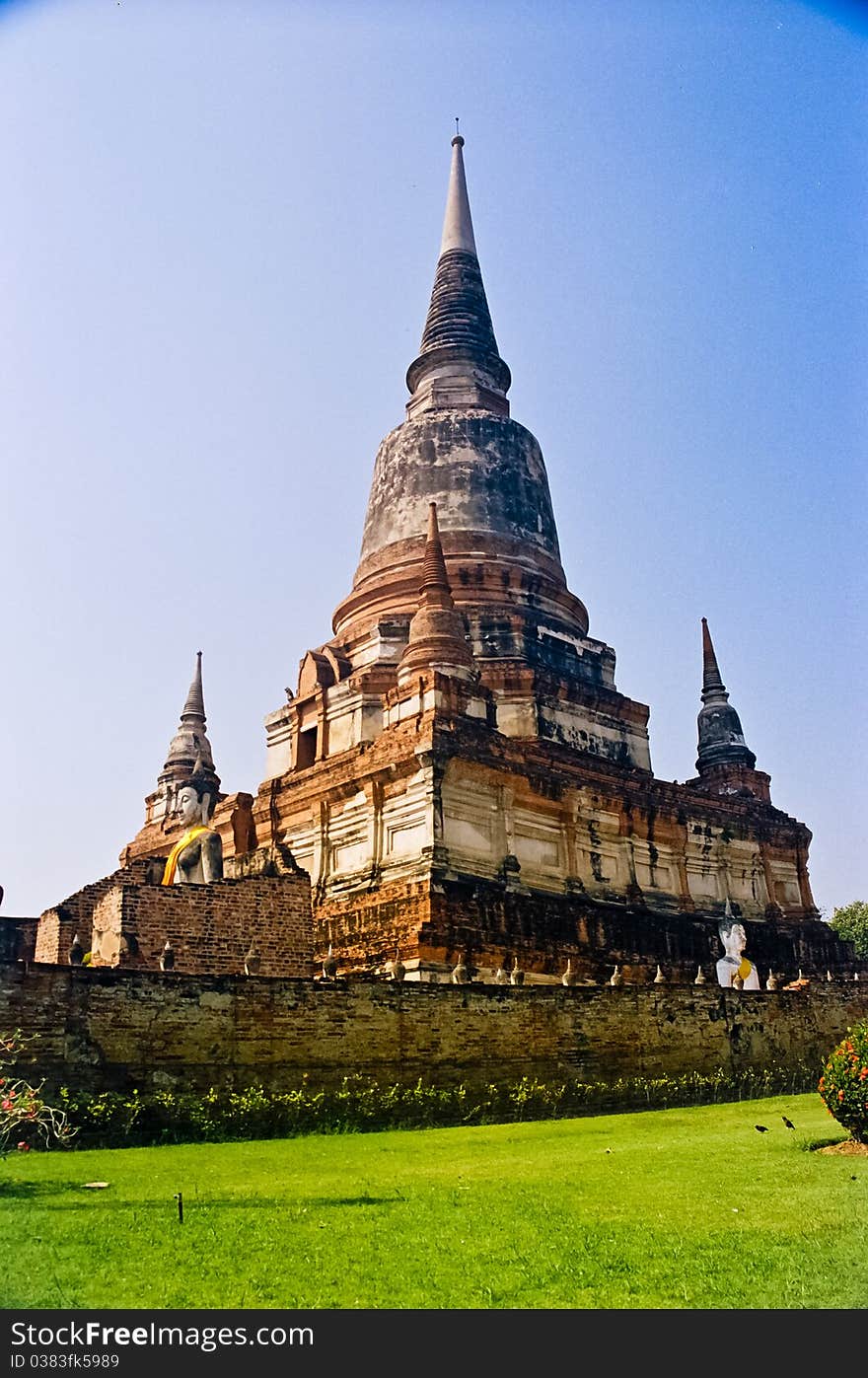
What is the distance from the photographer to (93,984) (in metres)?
11.2

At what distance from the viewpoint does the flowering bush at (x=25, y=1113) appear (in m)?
9.50

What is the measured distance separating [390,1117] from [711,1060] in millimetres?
6752

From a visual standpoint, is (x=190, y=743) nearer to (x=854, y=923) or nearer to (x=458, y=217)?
(x=458, y=217)

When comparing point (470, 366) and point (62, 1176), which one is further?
point (470, 366)

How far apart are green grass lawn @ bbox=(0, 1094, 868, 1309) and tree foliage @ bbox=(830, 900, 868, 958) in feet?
142

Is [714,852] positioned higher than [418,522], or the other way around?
[418,522]

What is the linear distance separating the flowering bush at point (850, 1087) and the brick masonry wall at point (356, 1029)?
4.72 metres

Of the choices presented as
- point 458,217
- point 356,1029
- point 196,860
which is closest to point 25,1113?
point 356,1029

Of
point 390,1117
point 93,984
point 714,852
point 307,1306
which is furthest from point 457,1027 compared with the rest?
point 714,852

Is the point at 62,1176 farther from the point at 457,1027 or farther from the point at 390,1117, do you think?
the point at 457,1027
